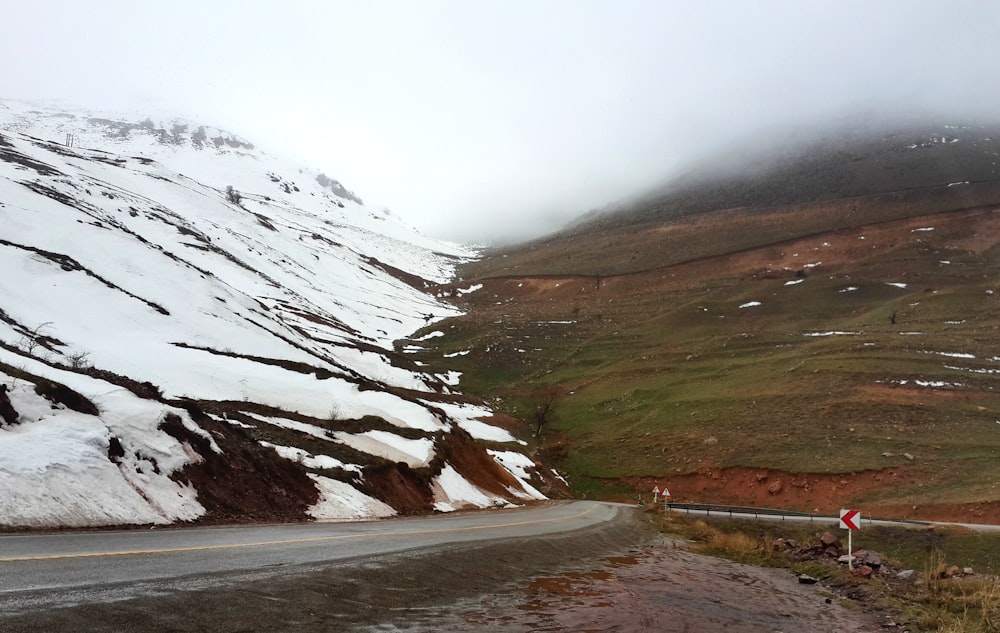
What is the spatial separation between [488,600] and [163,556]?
5.36 meters

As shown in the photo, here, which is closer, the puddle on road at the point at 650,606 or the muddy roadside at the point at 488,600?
the muddy roadside at the point at 488,600

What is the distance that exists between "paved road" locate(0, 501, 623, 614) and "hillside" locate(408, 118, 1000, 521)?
32.0 m

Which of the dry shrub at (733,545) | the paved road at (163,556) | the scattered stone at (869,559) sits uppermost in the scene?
the paved road at (163,556)

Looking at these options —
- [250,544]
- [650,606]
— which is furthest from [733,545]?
[250,544]

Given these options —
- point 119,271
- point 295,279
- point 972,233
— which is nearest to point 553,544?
point 119,271

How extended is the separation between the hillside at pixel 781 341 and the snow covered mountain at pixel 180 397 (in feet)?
38.4

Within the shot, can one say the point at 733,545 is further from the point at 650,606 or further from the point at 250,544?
the point at 250,544

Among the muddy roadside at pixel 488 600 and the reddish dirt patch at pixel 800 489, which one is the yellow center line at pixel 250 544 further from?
the reddish dirt patch at pixel 800 489

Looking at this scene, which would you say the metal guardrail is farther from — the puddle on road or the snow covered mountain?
the puddle on road

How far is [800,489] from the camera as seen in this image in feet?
127

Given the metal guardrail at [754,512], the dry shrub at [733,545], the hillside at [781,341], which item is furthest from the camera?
the hillside at [781,341]

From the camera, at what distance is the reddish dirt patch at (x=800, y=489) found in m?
32.3

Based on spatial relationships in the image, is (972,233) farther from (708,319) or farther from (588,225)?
(588,225)

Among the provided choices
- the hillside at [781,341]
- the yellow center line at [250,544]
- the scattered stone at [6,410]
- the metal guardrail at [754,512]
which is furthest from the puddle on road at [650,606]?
the hillside at [781,341]
